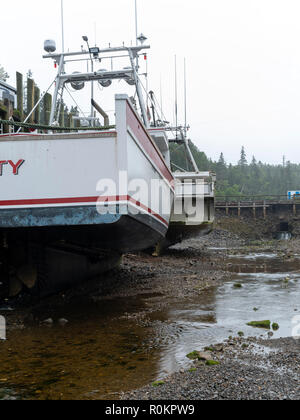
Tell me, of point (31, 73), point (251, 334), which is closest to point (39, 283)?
point (251, 334)

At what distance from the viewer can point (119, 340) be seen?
4.81m

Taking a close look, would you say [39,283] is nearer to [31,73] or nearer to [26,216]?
[26,216]

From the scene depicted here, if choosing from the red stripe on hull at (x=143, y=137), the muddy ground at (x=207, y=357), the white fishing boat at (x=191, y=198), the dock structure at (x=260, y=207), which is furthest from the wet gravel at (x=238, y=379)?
the dock structure at (x=260, y=207)

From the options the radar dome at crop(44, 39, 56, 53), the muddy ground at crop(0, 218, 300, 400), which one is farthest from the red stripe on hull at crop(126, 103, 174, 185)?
the radar dome at crop(44, 39, 56, 53)

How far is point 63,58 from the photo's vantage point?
9039mm

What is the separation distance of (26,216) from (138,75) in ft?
17.8

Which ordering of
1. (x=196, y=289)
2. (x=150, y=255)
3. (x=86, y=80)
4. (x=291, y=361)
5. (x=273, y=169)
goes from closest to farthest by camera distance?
(x=291, y=361) < (x=196, y=289) < (x=86, y=80) < (x=150, y=255) < (x=273, y=169)

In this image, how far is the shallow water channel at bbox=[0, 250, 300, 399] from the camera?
3463mm

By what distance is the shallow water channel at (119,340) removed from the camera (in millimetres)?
3463

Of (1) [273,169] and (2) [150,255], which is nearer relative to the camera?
(2) [150,255]

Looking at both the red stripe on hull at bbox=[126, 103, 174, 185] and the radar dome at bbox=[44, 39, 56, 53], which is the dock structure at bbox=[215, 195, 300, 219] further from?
the red stripe on hull at bbox=[126, 103, 174, 185]

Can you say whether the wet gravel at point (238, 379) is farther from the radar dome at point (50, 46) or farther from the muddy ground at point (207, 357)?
the radar dome at point (50, 46)

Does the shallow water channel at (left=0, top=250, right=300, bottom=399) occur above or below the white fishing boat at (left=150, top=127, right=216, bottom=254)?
below

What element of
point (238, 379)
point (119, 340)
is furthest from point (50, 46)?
point (238, 379)
